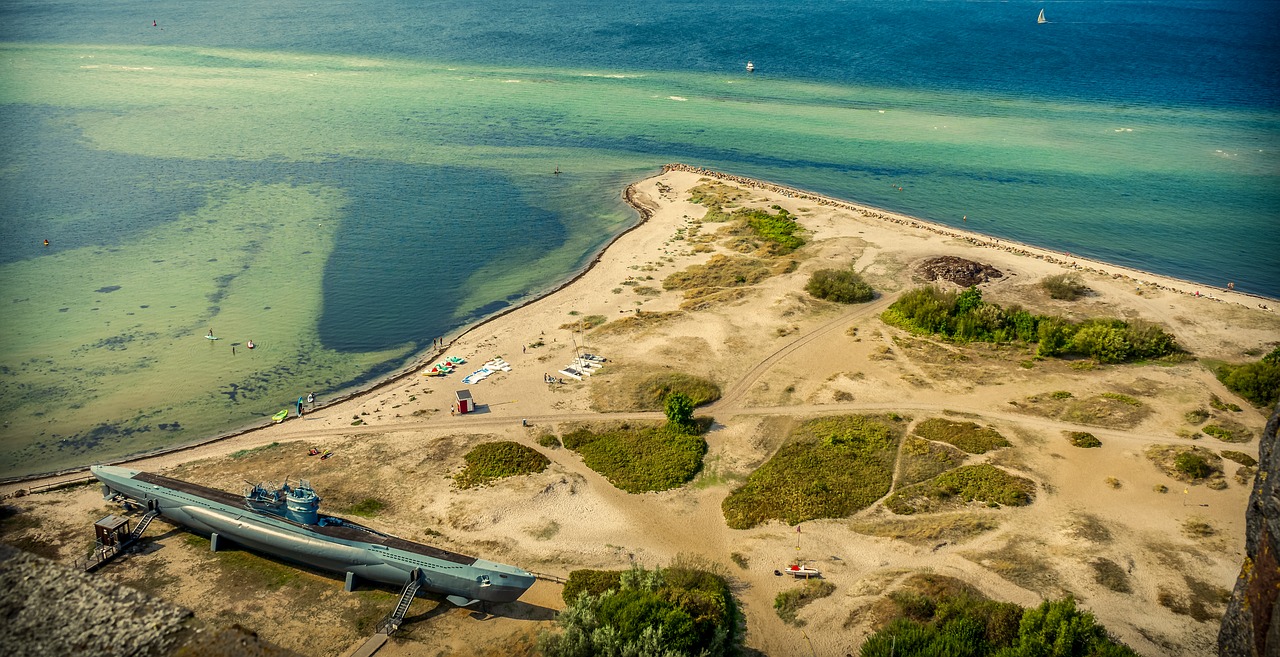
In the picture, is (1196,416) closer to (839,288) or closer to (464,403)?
(839,288)

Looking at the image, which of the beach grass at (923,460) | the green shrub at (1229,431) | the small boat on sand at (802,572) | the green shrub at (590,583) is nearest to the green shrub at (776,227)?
the beach grass at (923,460)

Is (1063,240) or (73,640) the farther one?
(1063,240)

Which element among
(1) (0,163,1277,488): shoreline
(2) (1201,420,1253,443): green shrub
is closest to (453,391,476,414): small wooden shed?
(1) (0,163,1277,488): shoreline

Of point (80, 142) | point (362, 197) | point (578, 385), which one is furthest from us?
point (80, 142)

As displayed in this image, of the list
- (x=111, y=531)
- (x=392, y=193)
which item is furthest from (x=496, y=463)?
(x=392, y=193)

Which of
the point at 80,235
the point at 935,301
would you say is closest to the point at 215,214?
the point at 80,235

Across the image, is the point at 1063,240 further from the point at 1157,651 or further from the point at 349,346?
the point at 349,346

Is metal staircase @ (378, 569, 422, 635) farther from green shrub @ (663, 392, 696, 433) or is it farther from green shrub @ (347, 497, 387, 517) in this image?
green shrub @ (663, 392, 696, 433)

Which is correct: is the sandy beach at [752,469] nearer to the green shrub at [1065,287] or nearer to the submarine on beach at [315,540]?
the green shrub at [1065,287]
